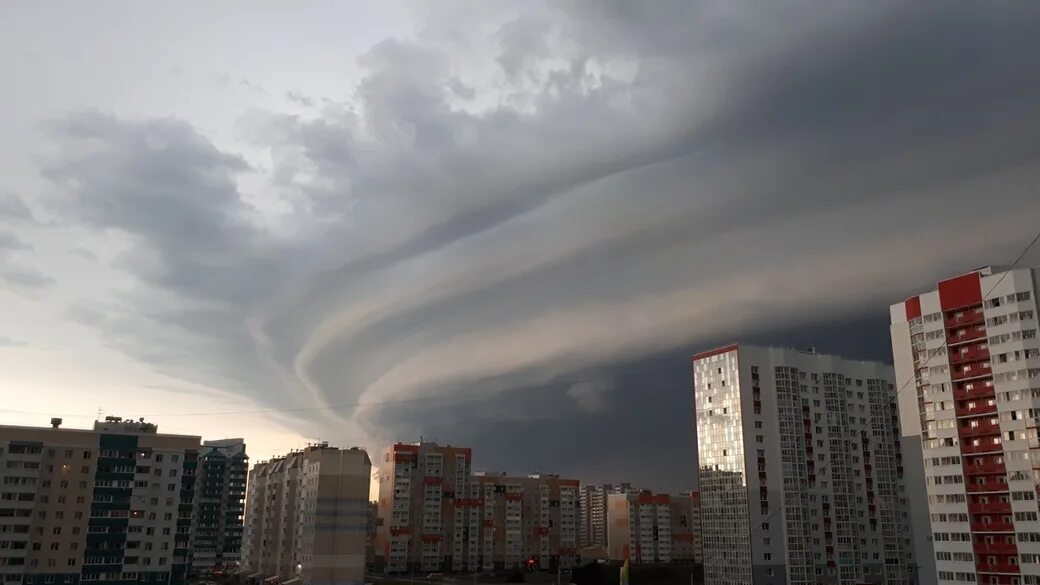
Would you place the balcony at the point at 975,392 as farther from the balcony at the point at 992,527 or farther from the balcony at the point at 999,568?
the balcony at the point at 999,568

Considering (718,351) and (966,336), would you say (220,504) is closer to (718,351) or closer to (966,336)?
(718,351)

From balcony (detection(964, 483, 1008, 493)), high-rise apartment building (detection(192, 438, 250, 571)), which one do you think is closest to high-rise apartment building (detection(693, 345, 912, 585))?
balcony (detection(964, 483, 1008, 493))

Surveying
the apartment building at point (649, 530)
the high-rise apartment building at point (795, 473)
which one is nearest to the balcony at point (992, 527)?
the high-rise apartment building at point (795, 473)

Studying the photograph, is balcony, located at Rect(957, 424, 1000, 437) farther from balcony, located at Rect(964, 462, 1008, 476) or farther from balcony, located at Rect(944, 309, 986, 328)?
balcony, located at Rect(944, 309, 986, 328)

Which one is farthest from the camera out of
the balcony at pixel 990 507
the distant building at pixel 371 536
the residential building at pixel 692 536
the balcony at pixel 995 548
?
the residential building at pixel 692 536

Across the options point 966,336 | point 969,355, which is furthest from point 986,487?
point 966,336

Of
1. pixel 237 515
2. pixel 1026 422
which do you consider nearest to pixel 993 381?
pixel 1026 422
